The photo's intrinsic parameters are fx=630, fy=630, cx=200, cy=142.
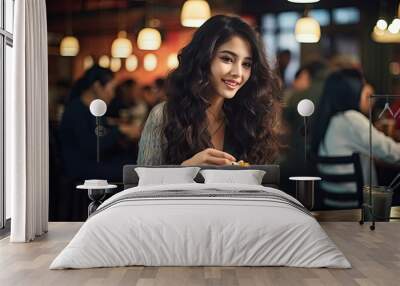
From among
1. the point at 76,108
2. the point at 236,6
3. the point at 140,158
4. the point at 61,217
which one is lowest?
the point at 61,217

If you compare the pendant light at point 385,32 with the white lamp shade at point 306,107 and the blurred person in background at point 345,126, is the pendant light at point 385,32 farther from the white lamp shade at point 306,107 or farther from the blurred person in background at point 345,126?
the white lamp shade at point 306,107

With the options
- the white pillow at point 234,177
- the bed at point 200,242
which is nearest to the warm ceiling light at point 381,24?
the white pillow at point 234,177

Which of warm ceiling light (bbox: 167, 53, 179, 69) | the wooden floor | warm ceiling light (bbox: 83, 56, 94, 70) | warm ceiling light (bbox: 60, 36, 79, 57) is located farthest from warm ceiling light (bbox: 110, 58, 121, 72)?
the wooden floor

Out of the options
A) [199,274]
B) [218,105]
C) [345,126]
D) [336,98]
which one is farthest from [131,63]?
[199,274]

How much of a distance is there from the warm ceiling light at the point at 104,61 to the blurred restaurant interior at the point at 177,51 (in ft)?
0.04

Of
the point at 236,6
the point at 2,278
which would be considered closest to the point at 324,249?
the point at 2,278

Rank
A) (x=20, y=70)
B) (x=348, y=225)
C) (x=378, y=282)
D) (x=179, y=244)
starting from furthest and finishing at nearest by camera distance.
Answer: (x=348, y=225)
(x=20, y=70)
(x=179, y=244)
(x=378, y=282)

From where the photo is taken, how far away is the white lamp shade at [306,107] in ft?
25.4

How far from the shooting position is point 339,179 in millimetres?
7980

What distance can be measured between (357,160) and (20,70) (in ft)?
14.0

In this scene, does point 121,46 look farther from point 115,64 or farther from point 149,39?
point 149,39

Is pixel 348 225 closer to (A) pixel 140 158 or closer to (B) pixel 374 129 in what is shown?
(B) pixel 374 129

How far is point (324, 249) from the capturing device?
16.3 feet

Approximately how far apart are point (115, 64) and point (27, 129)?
1.90 meters
